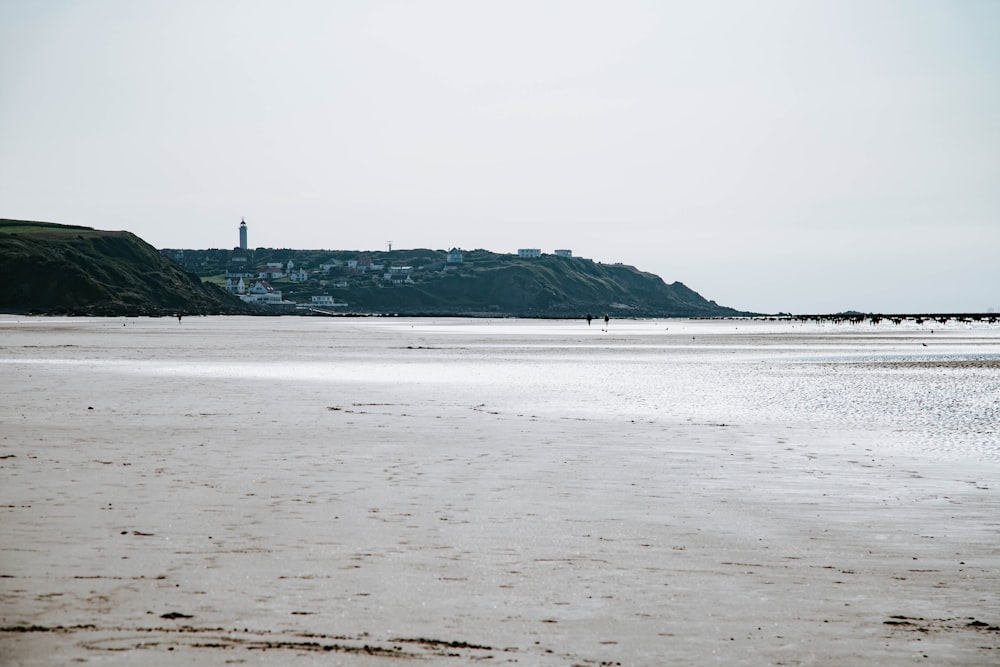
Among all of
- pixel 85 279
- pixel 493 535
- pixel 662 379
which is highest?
pixel 85 279

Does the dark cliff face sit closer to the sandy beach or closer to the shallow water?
the shallow water

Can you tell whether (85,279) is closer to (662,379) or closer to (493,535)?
(662,379)

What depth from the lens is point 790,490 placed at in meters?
12.4

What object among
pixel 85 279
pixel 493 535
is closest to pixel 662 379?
pixel 493 535

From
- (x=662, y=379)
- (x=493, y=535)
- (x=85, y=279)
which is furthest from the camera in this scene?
(x=85, y=279)

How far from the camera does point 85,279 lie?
547ft

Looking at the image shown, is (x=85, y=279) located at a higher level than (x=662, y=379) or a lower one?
higher

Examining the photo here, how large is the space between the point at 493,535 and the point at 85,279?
17481cm

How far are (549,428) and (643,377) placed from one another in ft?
55.0

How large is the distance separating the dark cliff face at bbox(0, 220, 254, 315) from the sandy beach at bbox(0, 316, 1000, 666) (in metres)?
145

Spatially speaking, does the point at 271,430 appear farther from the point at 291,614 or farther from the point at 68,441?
the point at 291,614

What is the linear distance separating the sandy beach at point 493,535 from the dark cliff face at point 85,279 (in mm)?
145183

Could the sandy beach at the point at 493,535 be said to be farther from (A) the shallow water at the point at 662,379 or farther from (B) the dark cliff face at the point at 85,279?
(B) the dark cliff face at the point at 85,279

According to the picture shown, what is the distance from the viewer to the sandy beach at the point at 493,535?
6305mm
